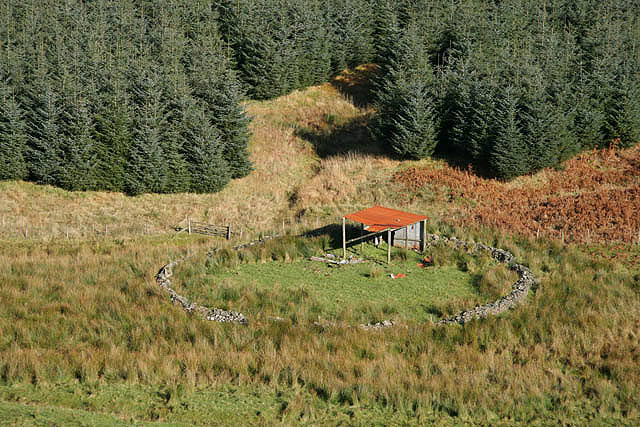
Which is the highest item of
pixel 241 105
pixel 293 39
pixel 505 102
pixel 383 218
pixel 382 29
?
pixel 382 29

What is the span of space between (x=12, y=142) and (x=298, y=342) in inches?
1409

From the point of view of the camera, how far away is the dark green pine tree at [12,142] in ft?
147

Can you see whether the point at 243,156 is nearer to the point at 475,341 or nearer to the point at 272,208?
the point at 272,208

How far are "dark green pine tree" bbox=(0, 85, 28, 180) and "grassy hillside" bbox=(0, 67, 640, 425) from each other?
10.3 meters

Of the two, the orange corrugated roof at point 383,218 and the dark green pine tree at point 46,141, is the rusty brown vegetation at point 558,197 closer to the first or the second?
the orange corrugated roof at point 383,218

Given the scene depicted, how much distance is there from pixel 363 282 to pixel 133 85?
101 feet

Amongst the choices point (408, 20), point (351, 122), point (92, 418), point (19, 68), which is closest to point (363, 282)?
point (92, 418)

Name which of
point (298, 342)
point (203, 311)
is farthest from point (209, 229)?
point (298, 342)

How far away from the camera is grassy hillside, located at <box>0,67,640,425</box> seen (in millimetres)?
15656

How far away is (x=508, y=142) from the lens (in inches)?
1582

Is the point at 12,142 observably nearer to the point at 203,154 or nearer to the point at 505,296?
the point at 203,154

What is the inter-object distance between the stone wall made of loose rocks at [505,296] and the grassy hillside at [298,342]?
698mm

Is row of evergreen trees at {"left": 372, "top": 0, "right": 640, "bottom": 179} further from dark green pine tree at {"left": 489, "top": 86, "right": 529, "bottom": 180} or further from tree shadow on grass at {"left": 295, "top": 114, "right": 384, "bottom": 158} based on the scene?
tree shadow on grass at {"left": 295, "top": 114, "right": 384, "bottom": 158}

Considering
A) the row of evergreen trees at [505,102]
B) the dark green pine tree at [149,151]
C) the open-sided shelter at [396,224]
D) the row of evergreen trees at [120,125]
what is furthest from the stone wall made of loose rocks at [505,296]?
the dark green pine tree at [149,151]
